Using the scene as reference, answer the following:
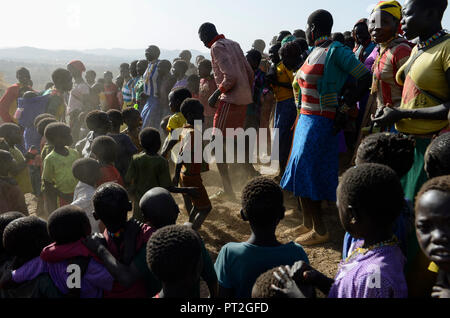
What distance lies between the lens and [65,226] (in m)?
1.93

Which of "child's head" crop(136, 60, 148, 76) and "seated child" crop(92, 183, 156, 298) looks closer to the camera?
"seated child" crop(92, 183, 156, 298)

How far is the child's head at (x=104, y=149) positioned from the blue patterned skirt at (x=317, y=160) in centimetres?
177

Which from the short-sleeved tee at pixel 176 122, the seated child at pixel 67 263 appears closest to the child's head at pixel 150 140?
the short-sleeved tee at pixel 176 122

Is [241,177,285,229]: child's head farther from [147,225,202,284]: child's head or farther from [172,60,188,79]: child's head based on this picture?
[172,60,188,79]: child's head

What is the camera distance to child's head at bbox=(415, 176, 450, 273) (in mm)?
1267

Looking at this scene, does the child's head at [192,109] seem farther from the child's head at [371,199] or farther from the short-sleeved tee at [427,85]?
the child's head at [371,199]

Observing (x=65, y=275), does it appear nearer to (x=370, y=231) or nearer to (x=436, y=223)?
(x=370, y=231)

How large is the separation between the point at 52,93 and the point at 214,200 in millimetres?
3279

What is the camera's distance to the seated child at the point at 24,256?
6.06 feet

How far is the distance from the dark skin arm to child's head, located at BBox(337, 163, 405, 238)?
3.06ft

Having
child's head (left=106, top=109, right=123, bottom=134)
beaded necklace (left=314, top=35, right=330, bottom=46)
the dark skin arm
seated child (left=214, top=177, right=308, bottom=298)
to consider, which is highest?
beaded necklace (left=314, top=35, right=330, bottom=46)

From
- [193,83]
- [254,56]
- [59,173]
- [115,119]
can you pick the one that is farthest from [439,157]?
[193,83]

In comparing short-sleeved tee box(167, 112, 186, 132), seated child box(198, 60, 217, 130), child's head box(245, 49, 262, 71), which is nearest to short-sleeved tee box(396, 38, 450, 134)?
short-sleeved tee box(167, 112, 186, 132)

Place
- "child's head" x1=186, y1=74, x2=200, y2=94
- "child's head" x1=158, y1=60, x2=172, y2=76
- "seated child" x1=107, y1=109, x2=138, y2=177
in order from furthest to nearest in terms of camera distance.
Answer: "child's head" x1=158, y1=60, x2=172, y2=76 < "child's head" x1=186, y1=74, x2=200, y2=94 < "seated child" x1=107, y1=109, x2=138, y2=177
